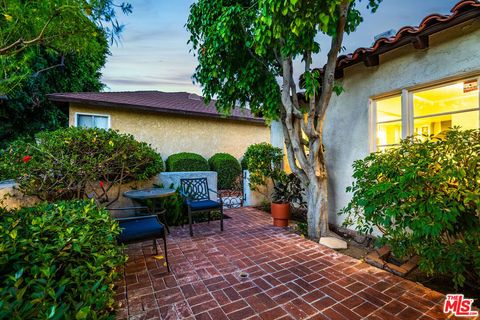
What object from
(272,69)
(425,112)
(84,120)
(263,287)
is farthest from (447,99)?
(84,120)

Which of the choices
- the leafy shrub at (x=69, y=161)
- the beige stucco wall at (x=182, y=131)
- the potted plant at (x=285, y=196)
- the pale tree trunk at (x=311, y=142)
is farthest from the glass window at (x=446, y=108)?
the beige stucco wall at (x=182, y=131)

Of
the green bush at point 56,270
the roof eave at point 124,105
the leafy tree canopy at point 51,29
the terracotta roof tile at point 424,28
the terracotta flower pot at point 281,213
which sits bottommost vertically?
the terracotta flower pot at point 281,213

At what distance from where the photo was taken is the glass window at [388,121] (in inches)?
155

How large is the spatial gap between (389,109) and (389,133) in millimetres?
458

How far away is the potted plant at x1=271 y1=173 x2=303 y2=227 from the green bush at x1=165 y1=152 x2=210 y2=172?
3.88 meters

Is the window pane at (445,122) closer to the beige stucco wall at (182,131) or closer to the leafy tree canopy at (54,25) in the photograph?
the leafy tree canopy at (54,25)

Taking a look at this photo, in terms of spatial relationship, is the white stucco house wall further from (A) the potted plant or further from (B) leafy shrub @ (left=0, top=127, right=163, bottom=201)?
(B) leafy shrub @ (left=0, top=127, right=163, bottom=201)

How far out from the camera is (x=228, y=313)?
2.18 m

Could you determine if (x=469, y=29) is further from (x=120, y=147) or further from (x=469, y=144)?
(x=120, y=147)

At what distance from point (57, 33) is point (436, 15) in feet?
15.2

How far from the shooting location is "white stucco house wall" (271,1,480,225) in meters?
3.05


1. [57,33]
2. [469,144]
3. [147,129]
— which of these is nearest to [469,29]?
[469,144]

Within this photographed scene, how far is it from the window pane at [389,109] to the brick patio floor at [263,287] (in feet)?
8.68
